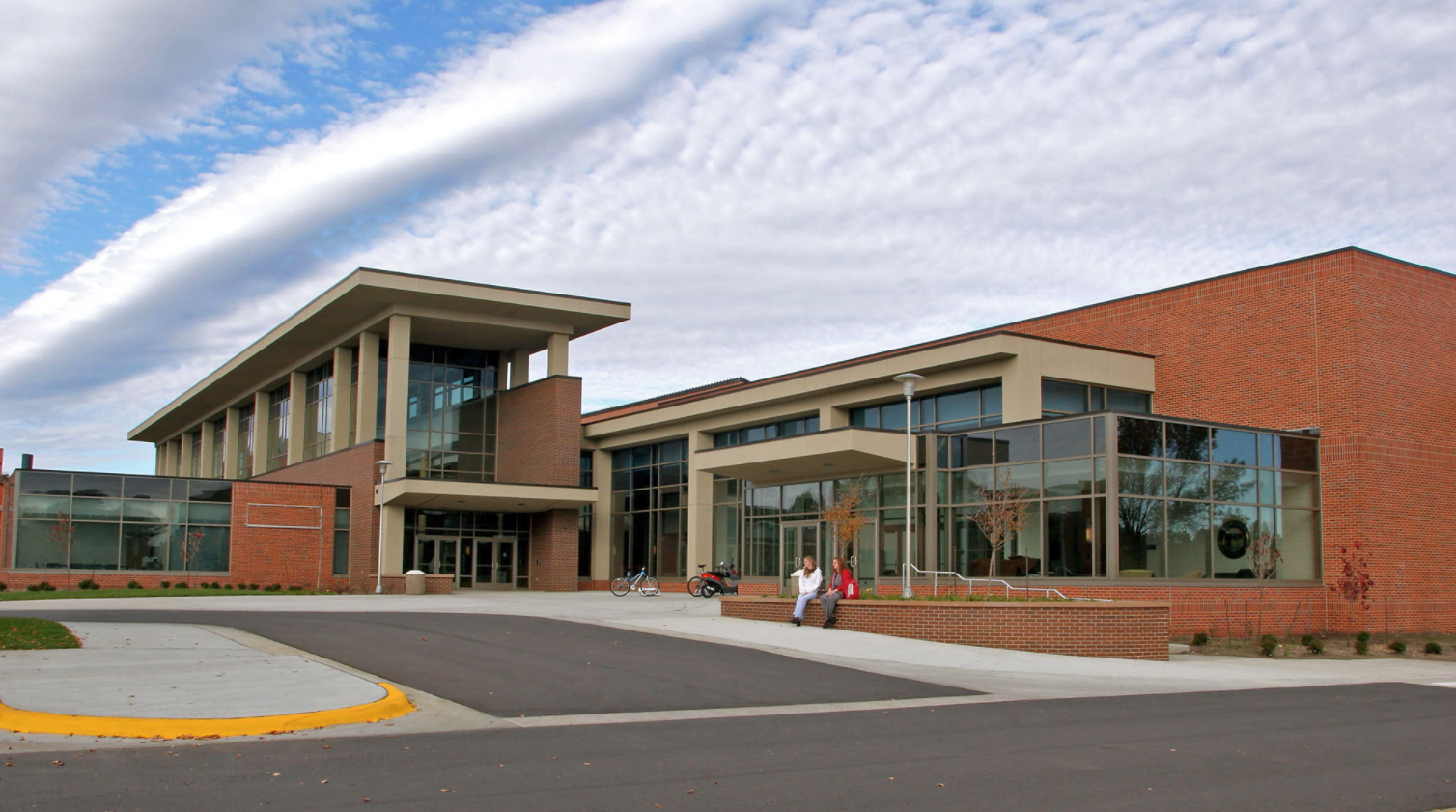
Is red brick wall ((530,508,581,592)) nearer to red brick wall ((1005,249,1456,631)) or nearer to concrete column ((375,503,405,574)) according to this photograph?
concrete column ((375,503,405,574))

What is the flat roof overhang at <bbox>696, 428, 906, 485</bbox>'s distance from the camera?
2997cm

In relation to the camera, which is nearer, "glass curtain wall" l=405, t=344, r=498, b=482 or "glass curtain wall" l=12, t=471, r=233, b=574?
"glass curtain wall" l=12, t=471, r=233, b=574

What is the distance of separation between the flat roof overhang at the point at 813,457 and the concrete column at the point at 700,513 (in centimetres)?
594

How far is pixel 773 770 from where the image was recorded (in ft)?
28.5

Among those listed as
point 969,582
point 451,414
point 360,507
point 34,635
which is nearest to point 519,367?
point 451,414

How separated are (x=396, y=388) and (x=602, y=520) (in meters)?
10.3

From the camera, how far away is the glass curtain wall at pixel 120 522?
126 ft

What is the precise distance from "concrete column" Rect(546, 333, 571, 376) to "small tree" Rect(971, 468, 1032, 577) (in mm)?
21378

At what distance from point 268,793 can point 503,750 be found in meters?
2.19

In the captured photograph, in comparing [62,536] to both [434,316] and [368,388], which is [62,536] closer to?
[368,388]

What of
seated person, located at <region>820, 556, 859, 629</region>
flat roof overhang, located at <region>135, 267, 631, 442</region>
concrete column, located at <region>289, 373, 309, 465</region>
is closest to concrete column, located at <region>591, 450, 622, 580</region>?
flat roof overhang, located at <region>135, 267, 631, 442</region>

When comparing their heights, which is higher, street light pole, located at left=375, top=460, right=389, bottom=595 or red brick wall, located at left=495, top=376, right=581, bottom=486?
red brick wall, located at left=495, top=376, right=581, bottom=486

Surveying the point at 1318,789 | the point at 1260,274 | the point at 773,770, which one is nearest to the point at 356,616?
the point at 773,770

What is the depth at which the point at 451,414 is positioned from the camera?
155 ft
